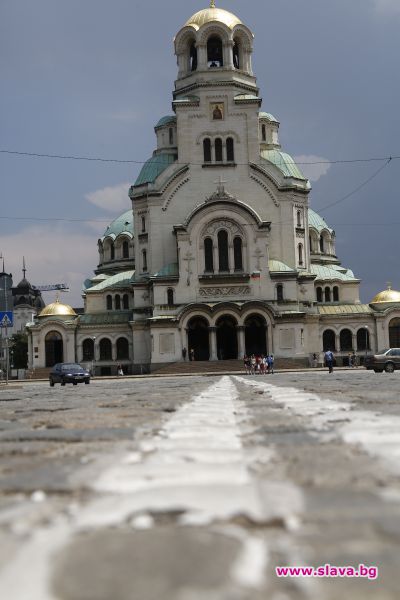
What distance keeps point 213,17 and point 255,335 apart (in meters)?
29.4

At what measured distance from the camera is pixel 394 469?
416 centimetres

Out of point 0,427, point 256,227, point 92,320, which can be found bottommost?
point 0,427

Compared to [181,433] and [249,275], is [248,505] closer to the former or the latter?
[181,433]

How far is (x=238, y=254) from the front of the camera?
61125 millimetres

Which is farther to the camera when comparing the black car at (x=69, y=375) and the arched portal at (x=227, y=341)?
the arched portal at (x=227, y=341)

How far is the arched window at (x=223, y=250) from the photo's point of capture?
6081cm

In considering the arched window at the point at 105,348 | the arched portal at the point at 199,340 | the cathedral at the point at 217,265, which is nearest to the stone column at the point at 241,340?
the cathedral at the point at 217,265

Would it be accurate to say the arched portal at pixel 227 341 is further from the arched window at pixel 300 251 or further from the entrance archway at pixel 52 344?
the entrance archway at pixel 52 344

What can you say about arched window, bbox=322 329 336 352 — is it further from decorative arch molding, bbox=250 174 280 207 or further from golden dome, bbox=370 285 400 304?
decorative arch molding, bbox=250 174 280 207

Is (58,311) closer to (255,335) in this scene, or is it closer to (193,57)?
(255,335)

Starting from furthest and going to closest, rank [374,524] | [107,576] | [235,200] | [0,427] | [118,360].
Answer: [118,360], [235,200], [0,427], [374,524], [107,576]

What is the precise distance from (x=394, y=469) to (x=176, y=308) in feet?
185

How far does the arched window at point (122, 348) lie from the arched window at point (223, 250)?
11923mm

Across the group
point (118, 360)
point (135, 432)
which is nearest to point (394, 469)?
point (135, 432)
